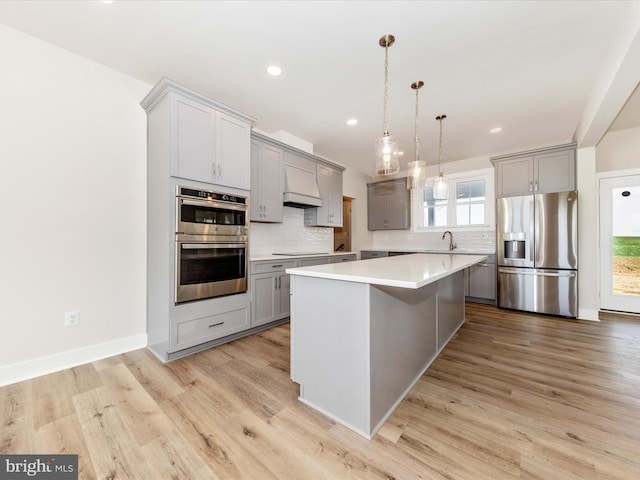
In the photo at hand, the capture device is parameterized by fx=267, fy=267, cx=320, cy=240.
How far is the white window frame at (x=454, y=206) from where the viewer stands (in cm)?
484

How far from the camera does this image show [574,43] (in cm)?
215

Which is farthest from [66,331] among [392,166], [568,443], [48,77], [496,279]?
[496,279]

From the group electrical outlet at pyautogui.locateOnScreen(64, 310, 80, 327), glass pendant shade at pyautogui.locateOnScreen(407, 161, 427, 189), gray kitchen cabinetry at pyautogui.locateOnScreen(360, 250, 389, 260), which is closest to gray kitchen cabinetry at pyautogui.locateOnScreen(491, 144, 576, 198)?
gray kitchen cabinetry at pyautogui.locateOnScreen(360, 250, 389, 260)

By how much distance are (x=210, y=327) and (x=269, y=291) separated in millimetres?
801

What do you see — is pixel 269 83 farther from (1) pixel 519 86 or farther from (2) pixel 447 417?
(2) pixel 447 417

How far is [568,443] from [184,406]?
2.22 meters

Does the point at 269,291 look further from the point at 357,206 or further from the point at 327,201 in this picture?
the point at 357,206

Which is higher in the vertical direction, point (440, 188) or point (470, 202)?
point (470, 202)

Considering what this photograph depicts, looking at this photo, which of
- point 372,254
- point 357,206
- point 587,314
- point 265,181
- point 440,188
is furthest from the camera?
point 357,206

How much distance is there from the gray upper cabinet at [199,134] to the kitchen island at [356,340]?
1.51 metres

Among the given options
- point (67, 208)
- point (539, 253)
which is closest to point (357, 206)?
point (539, 253)

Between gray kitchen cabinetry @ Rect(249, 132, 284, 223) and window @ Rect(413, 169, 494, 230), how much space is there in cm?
261

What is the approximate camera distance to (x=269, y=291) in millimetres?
3234

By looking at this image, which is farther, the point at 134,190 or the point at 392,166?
the point at 134,190
